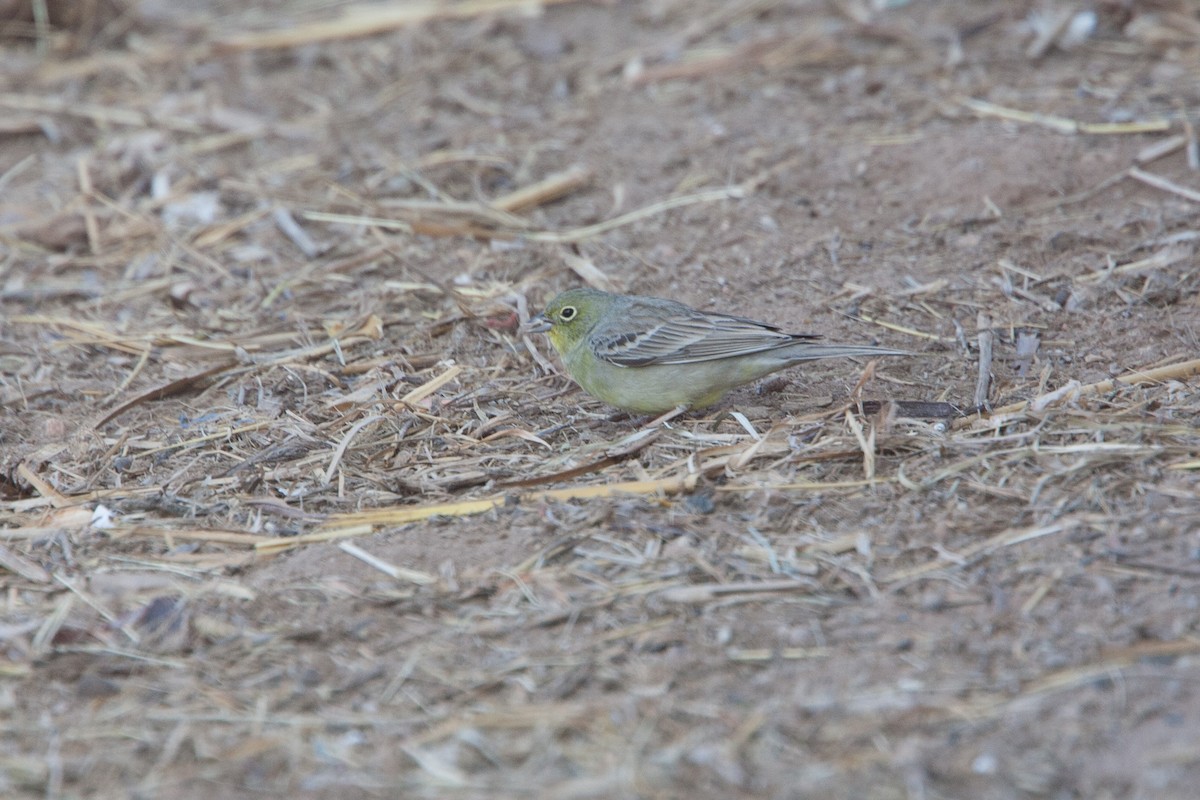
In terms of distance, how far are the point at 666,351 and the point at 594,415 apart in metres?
0.53

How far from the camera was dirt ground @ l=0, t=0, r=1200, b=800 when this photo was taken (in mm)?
4012

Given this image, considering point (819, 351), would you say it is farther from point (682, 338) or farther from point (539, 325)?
point (539, 325)

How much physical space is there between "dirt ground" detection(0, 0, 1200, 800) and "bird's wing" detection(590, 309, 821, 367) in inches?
13.5

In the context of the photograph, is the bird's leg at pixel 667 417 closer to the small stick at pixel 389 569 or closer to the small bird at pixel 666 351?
the small bird at pixel 666 351

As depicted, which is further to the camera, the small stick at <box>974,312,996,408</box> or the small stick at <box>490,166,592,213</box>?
the small stick at <box>490,166,592,213</box>

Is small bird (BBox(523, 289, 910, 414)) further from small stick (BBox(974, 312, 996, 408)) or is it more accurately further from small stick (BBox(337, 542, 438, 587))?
small stick (BBox(337, 542, 438, 587))

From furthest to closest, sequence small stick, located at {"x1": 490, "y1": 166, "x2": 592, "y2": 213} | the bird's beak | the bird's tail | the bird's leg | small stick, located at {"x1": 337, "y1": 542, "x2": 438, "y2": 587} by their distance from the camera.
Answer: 1. small stick, located at {"x1": 490, "y1": 166, "x2": 592, "y2": 213}
2. the bird's beak
3. the bird's leg
4. the bird's tail
5. small stick, located at {"x1": 337, "y1": 542, "x2": 438, "y2": 587}

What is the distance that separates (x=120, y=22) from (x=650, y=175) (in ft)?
19.7

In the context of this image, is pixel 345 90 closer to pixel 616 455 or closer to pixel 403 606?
pixel 616 455

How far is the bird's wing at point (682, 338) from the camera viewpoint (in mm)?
6191

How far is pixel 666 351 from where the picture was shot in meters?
6.34

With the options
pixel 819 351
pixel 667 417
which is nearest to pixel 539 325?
pixel 667 417

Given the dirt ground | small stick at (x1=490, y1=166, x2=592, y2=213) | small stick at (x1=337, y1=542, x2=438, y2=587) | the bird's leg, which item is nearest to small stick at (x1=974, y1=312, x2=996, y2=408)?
→ the dirt ground

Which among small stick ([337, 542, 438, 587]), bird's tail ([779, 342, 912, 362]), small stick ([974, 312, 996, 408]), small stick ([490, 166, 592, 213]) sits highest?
bird's tail ([779, 342, 912, 362])
